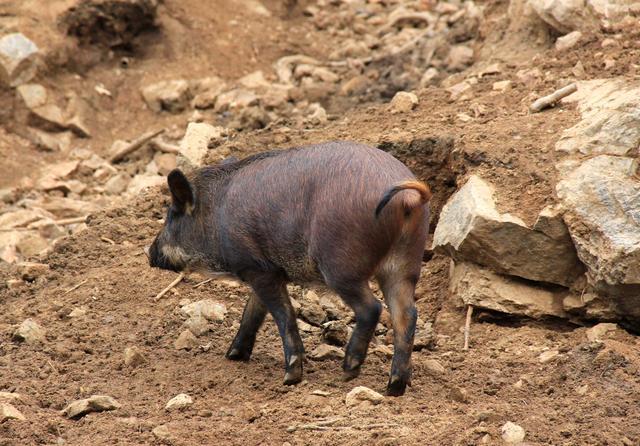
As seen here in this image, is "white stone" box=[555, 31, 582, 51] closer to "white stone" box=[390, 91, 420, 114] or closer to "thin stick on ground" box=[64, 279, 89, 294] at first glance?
"white stone" box=[390, 91, 420, 114]

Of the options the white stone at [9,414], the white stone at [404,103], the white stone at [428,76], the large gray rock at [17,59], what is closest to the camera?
the white stone at [9,414]

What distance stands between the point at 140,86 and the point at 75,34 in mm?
1077

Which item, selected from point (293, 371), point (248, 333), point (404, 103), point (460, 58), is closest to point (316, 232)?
point (293, 371)

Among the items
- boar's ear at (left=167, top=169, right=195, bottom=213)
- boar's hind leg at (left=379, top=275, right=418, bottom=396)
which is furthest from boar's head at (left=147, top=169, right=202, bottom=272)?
boar's hind leg at (left=379, top=275, right=418, bottom=396)

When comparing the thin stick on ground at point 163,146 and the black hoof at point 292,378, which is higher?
the black hoof at point 292,378

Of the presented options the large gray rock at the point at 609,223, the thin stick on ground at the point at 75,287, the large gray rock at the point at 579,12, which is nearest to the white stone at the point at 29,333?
the thin stick on ground at the point at 75,287

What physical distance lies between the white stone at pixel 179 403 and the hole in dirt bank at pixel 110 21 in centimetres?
865

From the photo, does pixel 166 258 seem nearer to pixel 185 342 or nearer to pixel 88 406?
pixel 185 342

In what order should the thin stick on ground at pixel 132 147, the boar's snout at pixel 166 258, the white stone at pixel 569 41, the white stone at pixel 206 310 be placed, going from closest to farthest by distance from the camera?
1. the boar's snout at pixel 166 258
2. the white stone at pixel 206 310
3. the white stone at pixel 569 41
4. the thin stick on ground at pixel 132 147

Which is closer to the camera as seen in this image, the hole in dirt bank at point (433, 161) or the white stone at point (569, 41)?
the hole in dirt bank at point (433, 161)

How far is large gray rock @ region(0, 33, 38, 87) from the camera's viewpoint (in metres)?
13.2

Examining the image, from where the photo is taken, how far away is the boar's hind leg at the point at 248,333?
729cm

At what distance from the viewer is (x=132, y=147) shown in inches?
503

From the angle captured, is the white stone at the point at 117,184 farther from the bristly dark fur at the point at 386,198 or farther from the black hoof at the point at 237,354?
the bristly dark fur at the point at 386,198
